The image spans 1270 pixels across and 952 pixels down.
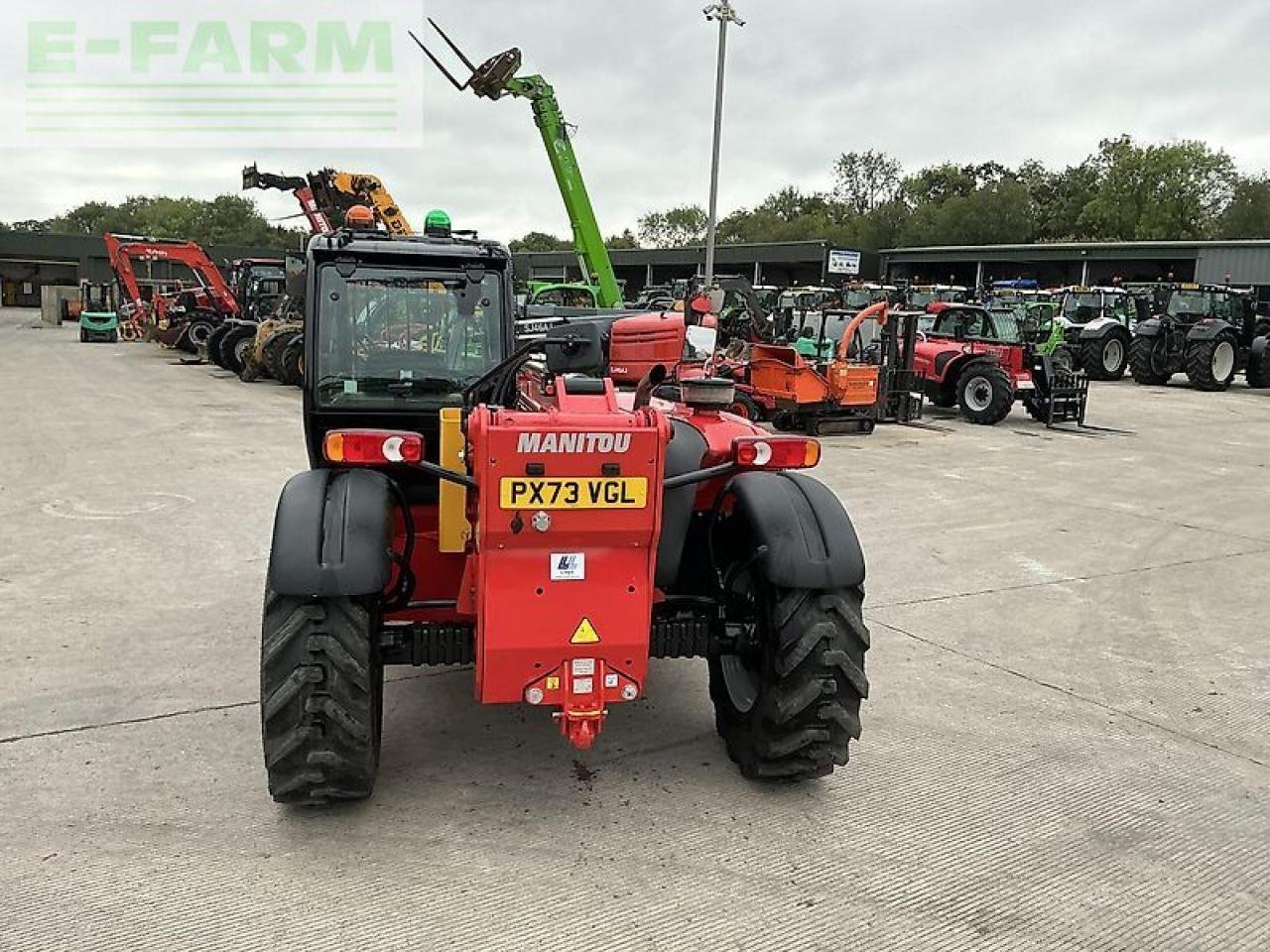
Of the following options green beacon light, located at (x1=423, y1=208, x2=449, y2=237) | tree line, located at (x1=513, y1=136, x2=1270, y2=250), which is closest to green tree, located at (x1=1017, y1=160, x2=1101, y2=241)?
tree line, located at (x1=513, y1=136, x2=1270, y2=250)

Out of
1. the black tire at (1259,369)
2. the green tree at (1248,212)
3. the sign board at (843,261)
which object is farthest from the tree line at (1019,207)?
the black tire at (1259,369)

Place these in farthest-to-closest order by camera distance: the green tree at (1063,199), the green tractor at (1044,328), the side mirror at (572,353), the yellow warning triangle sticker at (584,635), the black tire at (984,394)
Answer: the green tree at (1063,199), the green tractor at (1044,328), the black tire at (984,394), the side mirror at (572,353), the yellow warning triangle sticker at (584,635)

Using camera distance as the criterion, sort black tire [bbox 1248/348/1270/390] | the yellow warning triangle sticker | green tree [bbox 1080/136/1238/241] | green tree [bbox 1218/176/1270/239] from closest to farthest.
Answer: the yellow warning triangle sticker → black tire [bbox 1248/348/1270/390] → green tree [bbox 1218/176/1270/239] → green tree [bbox 1080/136/1238/241]

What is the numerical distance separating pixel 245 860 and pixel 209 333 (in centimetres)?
2210

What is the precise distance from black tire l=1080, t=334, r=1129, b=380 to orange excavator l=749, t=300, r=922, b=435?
36.3 feet

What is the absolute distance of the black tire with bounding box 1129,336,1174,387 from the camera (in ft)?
76.2

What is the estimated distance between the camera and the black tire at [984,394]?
50.3 feet

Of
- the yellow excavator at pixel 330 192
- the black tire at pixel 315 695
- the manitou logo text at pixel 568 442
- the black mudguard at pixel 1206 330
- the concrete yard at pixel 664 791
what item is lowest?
the concrete yard at pixel 664 791

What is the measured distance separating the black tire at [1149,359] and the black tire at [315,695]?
23824 millimetres

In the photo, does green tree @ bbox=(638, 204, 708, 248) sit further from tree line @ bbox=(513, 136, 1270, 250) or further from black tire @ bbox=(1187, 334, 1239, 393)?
black tire @ bbox=(1187, 334, 1239, 393)

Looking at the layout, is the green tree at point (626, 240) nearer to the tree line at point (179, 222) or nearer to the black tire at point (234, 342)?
the tree line at point (179, 222)

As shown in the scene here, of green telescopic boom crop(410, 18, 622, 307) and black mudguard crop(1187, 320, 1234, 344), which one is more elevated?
green telescopic boom crop(410, 18, 622, 307)

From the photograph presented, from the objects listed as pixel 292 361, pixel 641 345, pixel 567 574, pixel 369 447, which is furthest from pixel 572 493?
pixel 292 361

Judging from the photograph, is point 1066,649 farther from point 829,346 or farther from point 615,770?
point 829,346
